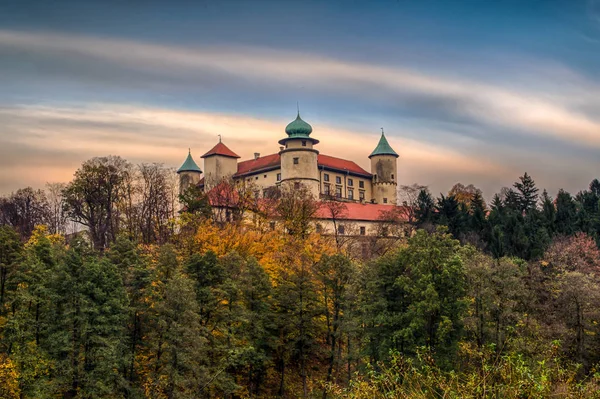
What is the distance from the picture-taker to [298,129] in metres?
87.1

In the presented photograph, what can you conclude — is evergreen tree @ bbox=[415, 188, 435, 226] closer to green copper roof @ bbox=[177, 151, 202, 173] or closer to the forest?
the forest

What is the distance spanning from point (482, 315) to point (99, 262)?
18.9 metres

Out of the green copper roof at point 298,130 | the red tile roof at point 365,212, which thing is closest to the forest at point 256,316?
the red tile roof at point 365,212

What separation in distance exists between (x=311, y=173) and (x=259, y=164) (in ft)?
36.4

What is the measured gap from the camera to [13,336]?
30.9m

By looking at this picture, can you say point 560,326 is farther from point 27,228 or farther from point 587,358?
point 27,228

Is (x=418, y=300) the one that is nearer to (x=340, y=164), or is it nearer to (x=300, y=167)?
(x=300, y=167)

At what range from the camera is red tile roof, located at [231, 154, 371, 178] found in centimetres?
9100

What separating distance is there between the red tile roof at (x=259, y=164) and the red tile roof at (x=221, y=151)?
2292mm

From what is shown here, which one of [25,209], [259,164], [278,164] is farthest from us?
[259,164]

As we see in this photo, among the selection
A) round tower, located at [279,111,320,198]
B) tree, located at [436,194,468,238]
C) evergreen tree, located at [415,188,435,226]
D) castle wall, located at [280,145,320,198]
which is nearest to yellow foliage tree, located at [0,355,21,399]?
tree, located at [436,194,468,238]

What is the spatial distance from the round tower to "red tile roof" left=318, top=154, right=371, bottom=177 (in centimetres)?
582

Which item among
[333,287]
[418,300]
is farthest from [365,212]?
[418,300]

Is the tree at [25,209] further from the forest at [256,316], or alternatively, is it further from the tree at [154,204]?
the forest at [256,316]
